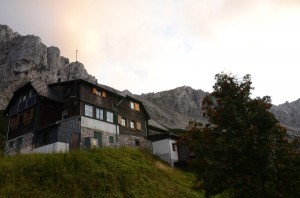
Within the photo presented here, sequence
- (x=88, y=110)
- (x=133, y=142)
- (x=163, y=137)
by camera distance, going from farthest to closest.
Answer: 1. (x=163, y=137)
2. (x=133, y=142)
3. (x=88, y=110)

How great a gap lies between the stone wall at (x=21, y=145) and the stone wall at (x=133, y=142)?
38.8 ft

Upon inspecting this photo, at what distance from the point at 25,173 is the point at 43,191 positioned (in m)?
2.27

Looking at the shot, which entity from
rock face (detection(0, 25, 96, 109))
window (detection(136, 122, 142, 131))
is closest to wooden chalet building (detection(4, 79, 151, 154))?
window (detection(136, 122, 142, 131))

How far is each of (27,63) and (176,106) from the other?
72.7 meters

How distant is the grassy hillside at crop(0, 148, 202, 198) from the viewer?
18.8 meters

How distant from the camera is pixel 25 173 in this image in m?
19.8

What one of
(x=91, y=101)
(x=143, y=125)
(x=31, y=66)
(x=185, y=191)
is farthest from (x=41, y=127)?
(x=31, y=66)

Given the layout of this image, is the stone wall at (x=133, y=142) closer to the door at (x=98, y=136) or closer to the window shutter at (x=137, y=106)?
the door at (x=98, y=136)

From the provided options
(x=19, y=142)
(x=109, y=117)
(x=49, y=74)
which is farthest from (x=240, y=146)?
(x=49, y=74)

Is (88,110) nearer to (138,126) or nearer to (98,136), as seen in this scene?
(98,136)

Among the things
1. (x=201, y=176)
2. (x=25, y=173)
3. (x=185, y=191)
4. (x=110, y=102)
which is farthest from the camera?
(x=110, y=102)

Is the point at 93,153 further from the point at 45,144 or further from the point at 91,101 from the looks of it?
the point at 91,101

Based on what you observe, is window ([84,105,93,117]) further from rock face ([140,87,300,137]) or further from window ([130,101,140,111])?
rock face ([140,87,300,137])

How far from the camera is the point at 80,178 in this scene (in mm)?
21250
